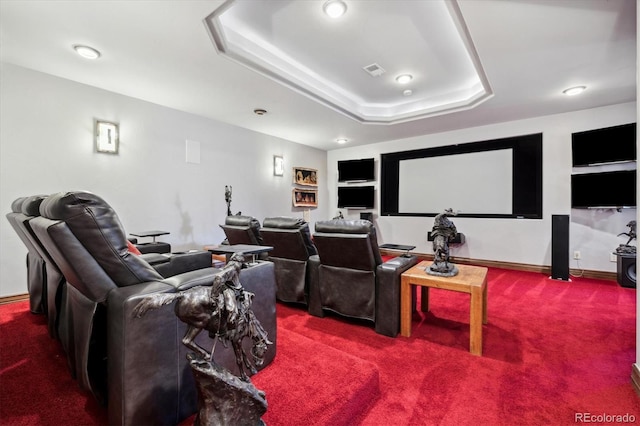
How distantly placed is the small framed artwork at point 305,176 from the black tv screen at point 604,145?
474 centimetres

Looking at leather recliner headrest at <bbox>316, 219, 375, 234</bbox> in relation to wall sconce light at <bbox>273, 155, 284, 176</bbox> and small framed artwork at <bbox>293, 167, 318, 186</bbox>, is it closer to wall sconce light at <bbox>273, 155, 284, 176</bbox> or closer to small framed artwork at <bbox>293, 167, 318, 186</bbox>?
wall sconce light at <bbox>273, 155, 284, 176</bbox>

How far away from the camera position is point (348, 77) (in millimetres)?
3715

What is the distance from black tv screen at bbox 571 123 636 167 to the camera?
3.82m

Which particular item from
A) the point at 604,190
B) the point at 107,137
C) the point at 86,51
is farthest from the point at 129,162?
the point at 604,190

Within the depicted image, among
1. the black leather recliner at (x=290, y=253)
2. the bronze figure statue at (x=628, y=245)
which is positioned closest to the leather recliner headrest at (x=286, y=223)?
the black leather recliner at (x=290, y=253)

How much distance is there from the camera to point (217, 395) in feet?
3.27

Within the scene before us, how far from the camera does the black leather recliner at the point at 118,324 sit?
3.45ft

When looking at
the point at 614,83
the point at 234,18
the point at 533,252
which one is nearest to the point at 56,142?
the point at 234,18

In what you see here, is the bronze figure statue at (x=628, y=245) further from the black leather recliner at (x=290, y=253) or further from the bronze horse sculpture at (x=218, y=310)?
the bronze horse sculpture at (x=218, y=310)

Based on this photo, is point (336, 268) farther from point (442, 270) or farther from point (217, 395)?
point (217, 395)

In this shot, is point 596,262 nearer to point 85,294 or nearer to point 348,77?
point 348,77

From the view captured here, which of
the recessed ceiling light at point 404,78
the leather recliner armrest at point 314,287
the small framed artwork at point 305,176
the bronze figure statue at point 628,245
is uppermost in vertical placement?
the recessed ceiling light at point 404,78

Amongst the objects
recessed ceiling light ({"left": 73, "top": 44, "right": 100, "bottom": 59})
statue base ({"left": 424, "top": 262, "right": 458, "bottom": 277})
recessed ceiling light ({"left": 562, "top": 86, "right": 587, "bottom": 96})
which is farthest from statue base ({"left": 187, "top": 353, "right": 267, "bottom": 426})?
recessed ceiling light ({"left": 562, "top": 86, "right": 587, "bottom": 96})

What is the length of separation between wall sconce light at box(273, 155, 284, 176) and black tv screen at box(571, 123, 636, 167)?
16.5 ft
